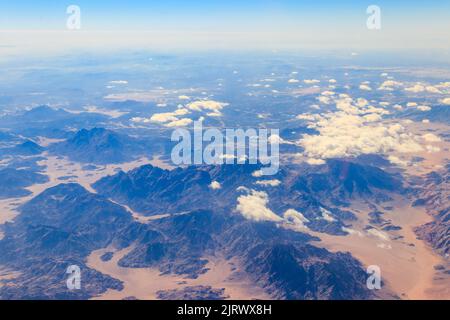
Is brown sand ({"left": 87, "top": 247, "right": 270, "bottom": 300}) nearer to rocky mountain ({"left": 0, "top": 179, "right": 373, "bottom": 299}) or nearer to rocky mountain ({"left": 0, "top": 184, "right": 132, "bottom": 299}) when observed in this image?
rocky mountain ({"left": 0, "top": 179, "right": 373, "bottom": 299})

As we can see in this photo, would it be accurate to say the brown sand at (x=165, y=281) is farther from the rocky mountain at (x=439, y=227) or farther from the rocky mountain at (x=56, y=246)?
the rocky mountain at (x=439, y=227)

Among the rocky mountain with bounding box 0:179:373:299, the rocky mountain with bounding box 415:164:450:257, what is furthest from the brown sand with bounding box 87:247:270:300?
the rocky mountain with bounding box 415:164:450:257

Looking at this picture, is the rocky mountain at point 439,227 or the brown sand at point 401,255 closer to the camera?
the brown sand at point 401,255

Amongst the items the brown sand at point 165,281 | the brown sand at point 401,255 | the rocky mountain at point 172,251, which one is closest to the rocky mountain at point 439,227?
the brown sand at point 401,255

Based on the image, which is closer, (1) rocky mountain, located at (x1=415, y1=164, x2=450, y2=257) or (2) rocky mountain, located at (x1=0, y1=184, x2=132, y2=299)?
(2) rocky mountain, located at (x1=0, y1=184, x2=132, y2=299)

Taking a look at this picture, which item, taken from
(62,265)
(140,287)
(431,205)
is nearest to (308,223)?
(431,205)

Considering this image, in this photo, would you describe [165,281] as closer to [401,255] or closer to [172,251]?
[172,251]

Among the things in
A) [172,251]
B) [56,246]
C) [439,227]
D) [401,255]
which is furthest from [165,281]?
[439,227]

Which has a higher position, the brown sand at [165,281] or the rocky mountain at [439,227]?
the rocky mountain at [439,227]
